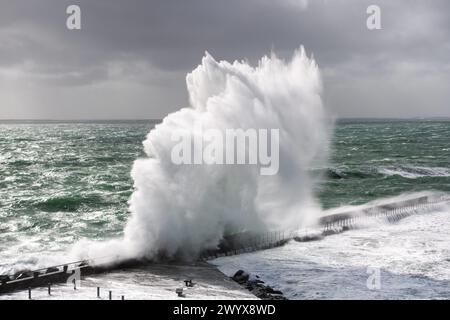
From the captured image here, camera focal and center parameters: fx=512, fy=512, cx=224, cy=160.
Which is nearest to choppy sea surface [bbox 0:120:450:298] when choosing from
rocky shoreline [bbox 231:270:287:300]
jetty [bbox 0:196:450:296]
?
rocky shoreline [bbox 231:270:287:300]

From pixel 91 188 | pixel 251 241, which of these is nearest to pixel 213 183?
pixel 251 241

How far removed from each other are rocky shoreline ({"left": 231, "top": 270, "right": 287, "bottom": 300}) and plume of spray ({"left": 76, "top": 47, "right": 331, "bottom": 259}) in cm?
423

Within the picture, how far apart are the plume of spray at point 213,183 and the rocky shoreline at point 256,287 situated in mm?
4228

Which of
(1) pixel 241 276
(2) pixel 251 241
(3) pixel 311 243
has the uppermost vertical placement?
(2) pixel 251 241

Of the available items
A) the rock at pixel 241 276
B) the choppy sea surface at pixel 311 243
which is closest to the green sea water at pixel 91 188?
the choppy sea surface at pixel 311 243

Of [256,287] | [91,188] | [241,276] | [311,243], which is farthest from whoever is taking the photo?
[91,188]

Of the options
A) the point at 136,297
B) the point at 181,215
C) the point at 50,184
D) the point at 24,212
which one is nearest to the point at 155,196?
the point at 181,215

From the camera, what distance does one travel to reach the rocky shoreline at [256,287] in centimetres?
2094

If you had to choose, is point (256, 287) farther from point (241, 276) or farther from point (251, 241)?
point (251, 241)

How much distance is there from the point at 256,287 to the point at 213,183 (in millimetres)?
9106

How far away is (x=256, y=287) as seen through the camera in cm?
2195

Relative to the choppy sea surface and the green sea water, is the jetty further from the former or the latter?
the green sea water

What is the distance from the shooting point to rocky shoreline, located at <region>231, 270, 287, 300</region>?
20.9m

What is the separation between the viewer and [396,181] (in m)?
60.9
